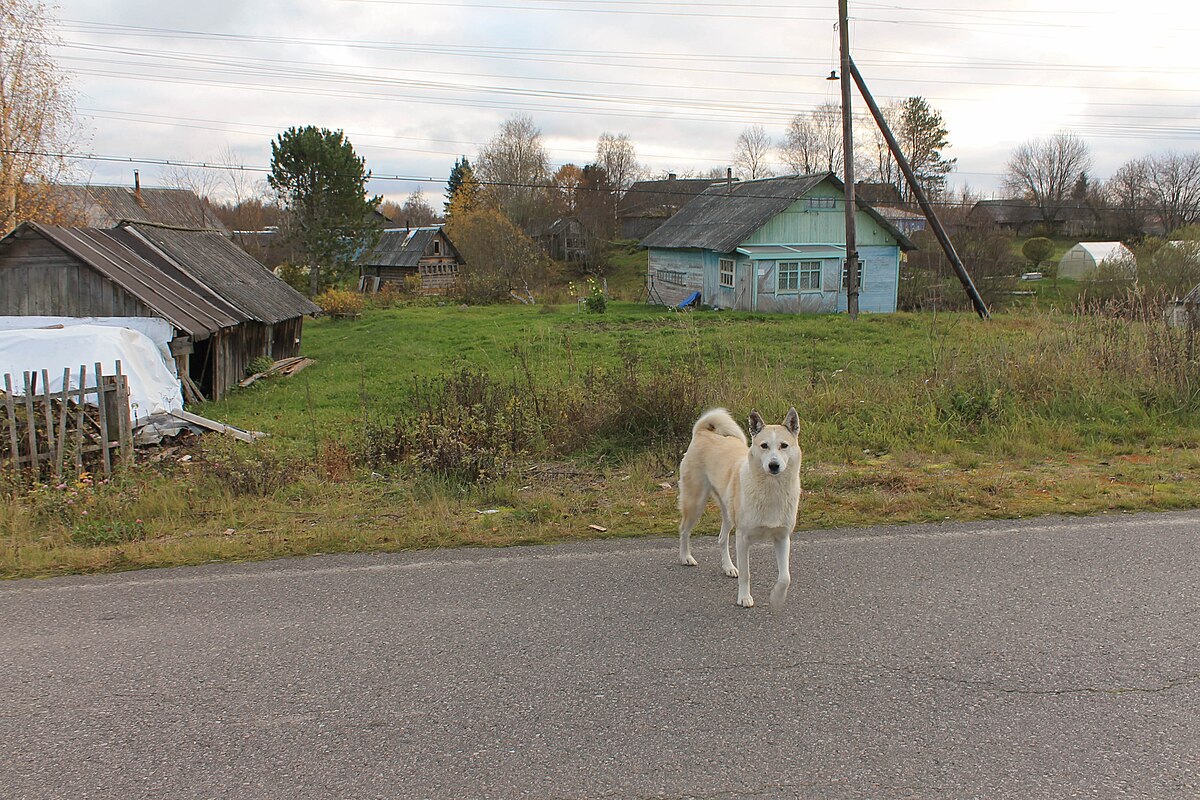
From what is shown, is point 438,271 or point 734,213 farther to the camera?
point 438,271

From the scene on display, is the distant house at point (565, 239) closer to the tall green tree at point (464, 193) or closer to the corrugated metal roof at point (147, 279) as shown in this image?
the tall green tree at point (464, 193)

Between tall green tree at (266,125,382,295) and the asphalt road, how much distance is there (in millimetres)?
39281

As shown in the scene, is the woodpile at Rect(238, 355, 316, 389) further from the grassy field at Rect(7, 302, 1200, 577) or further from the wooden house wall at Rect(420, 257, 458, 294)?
the wooden house wall at Rect(420, 257, 458, 294)

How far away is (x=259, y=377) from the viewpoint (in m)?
23.2

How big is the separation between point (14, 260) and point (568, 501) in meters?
18.4

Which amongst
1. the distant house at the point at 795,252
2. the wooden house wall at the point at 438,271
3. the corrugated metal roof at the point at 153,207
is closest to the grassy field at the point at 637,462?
the distant house at the point at 795,252

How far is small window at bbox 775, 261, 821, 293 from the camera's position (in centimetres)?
3606

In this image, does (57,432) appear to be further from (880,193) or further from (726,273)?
(880,193)

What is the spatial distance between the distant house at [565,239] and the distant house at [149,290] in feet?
142

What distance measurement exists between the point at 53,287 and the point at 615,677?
2011 cm

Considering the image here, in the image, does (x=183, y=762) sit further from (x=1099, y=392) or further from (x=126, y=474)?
(x=1099, y=392)

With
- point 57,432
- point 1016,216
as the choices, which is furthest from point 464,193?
point 57,432

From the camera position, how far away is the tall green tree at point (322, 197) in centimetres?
4122

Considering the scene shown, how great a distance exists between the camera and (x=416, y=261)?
58656 mm
